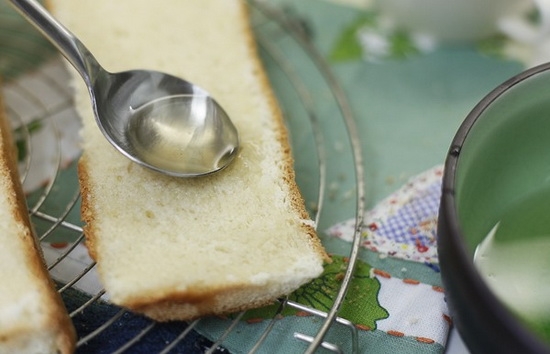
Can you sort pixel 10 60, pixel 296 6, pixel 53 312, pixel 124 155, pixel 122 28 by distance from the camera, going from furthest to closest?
pixel 296 6 → pixel 10 60 → pixel 122 28 → pixel 124 155 → pixel 53 312

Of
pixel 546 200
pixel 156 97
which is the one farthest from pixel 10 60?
pixel 546 200

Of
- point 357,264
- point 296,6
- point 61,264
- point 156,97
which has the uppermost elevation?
point 296,6

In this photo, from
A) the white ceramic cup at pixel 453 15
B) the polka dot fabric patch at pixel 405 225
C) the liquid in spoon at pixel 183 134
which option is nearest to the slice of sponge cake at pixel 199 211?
the liquid in spoon at pixel 183 134

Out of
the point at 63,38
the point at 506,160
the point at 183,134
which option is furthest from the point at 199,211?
the point at 506,160

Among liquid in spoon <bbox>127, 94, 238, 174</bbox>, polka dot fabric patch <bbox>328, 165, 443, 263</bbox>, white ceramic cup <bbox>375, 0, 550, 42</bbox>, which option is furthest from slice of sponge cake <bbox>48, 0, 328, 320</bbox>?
white ceramic cup <bbox>375, 0, 550, 42</bbox>

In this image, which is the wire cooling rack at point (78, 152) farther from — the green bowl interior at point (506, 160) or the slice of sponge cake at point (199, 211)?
the green bowl interior at point (506, 160)

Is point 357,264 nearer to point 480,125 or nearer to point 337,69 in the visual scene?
point 480,125

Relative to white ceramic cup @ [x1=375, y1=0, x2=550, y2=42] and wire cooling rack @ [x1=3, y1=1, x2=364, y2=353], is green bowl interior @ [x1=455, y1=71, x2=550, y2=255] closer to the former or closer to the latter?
wire cooling rack @ [x1=3, y1=1, x2=364, y2=353]
